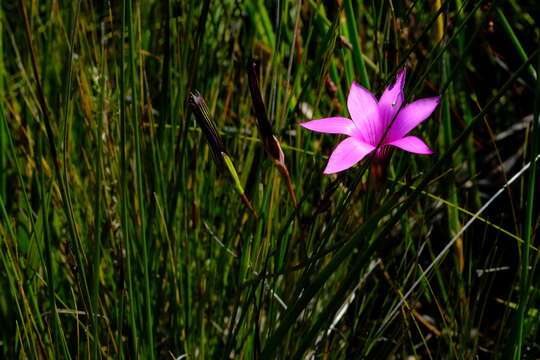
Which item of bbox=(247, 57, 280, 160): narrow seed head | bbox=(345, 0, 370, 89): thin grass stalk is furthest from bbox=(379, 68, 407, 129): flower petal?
bbox=(345, 0, 370, 89): thin grass stalk

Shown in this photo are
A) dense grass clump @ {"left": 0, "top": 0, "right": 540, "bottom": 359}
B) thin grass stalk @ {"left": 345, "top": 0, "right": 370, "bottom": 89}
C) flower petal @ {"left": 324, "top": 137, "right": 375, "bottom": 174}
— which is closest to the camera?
flower petal @ {"left": 324, "top": 137, "right": 375, "bottom": 174}

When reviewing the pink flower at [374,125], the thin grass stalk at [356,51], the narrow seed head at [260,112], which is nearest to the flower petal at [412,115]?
the pink flower at [374,125]

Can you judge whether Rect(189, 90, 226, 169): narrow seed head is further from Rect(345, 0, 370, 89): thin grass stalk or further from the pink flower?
Rect(345, 0, 370, 89): thin grass stalk

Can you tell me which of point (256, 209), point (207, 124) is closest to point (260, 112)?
point (207, 124)

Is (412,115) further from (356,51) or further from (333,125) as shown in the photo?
(356,51)

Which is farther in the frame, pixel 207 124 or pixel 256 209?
pixel 256 209

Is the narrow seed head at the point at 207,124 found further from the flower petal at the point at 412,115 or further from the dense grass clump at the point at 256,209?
the flower petal at the point at 412,115
